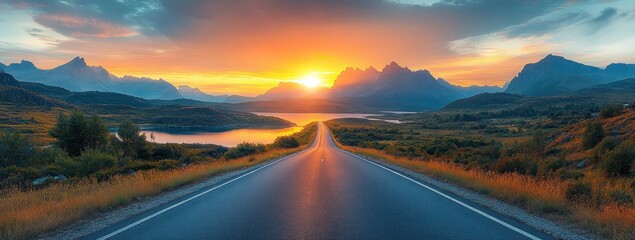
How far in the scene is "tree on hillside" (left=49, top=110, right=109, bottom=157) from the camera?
125 ft

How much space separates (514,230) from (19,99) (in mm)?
205977

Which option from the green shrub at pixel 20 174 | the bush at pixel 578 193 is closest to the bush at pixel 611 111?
the bush at pixel 578 193

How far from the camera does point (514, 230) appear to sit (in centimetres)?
674

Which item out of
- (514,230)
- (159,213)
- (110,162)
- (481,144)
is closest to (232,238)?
(159,213)

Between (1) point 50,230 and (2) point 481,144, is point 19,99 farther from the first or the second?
(1) point 50,230

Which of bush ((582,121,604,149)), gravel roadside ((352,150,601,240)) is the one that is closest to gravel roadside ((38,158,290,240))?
gravel roadside ((352,150,601,240))

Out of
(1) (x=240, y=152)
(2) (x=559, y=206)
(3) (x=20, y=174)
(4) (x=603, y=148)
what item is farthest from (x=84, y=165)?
(4) (x=603, y=148)

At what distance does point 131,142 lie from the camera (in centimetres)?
4659

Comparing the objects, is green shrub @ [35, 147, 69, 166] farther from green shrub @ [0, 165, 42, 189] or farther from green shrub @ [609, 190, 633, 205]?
green shrub @ [609, 190, 633, 205]

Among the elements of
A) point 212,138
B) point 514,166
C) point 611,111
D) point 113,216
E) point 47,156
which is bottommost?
point 212,138

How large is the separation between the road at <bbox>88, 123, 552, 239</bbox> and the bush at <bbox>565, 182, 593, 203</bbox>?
2541 mm

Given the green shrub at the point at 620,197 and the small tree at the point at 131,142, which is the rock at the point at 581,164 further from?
the small tree at the point at 131,142

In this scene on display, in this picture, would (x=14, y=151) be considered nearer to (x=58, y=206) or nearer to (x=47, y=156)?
(x=47, y=156)

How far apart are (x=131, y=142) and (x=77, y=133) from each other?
27.0 ft
